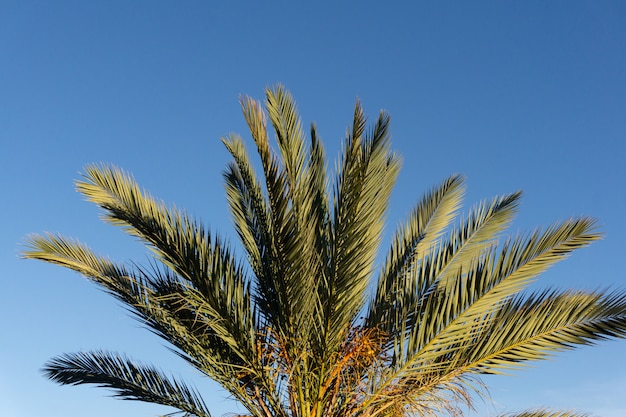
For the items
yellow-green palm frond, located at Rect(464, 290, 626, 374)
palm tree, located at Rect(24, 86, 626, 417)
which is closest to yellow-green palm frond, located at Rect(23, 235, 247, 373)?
palm tree, located at Rect(24, 86, 626, 417)

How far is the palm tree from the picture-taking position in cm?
782

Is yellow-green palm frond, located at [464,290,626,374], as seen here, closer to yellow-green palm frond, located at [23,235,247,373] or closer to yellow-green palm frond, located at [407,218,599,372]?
yellow-green palm frond, located at [407,218,599,372]

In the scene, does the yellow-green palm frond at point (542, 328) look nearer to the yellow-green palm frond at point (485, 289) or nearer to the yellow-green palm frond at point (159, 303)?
the yellow-green palm frond at point (485, 289)

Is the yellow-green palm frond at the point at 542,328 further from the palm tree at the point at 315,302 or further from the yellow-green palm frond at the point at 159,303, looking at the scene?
the yellow-green palm frond at the point at 159,303

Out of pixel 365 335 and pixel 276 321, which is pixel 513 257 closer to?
pixel 365 335

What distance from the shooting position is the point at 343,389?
8344 mm

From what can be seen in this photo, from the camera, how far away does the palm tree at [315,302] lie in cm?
782

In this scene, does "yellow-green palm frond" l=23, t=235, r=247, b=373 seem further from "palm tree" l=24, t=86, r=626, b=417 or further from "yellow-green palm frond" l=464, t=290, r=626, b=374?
"yellow-green palm frond" l=464, t=290, r=626, b=374

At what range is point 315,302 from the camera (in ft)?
26.4

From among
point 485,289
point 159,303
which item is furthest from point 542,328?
point 159,303

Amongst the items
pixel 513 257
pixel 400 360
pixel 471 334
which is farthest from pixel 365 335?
pixel 513 257

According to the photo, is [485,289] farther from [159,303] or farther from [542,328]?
[159,303]

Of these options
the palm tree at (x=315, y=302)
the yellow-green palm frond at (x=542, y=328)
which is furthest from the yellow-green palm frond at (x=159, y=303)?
the yellow-green palm frond at (x=542, y=328)

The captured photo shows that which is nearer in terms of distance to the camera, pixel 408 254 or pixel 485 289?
pixel 485 289
